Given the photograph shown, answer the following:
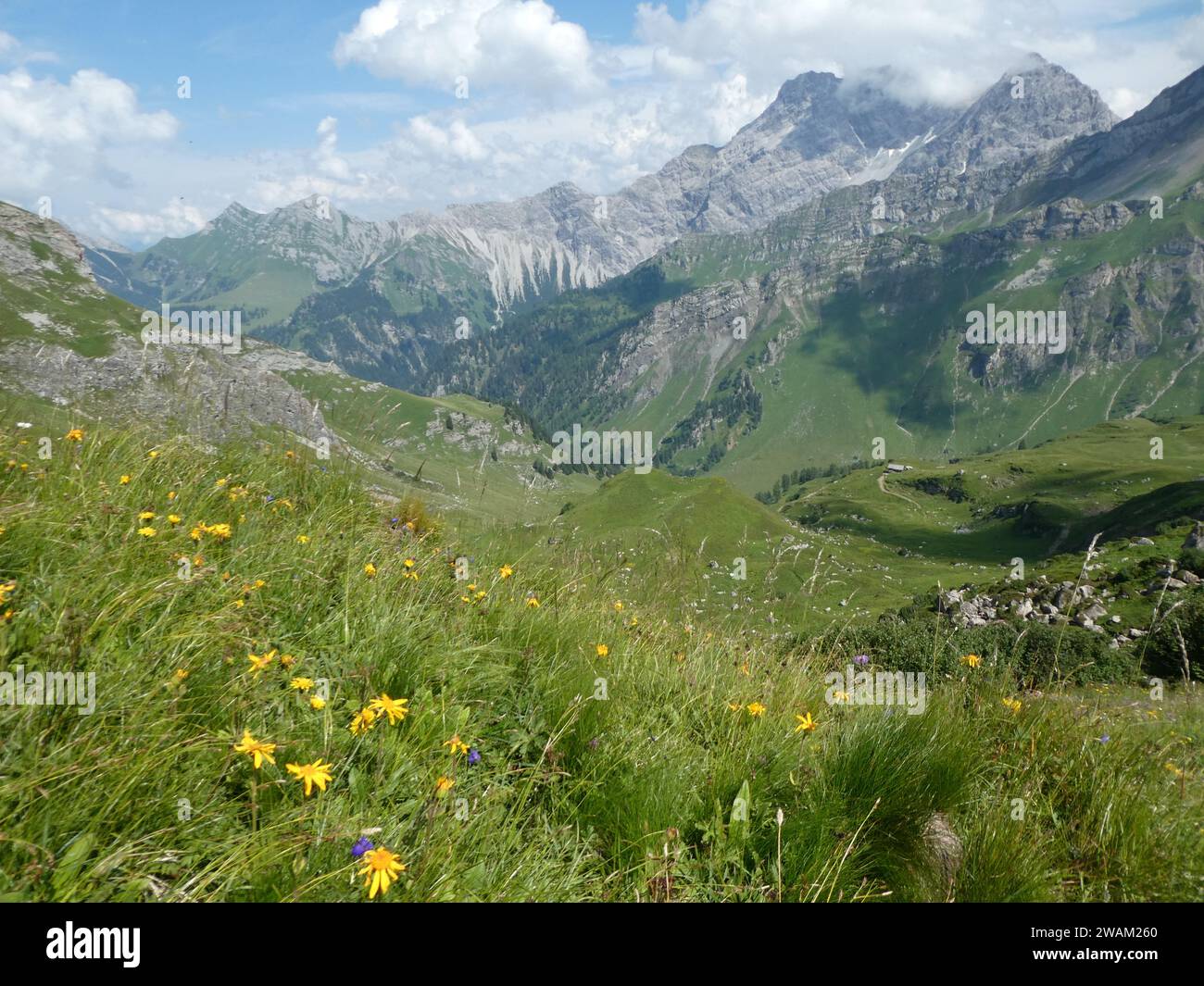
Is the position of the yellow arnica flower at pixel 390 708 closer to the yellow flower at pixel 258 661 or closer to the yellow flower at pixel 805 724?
the yellow flower at pixel 258 661

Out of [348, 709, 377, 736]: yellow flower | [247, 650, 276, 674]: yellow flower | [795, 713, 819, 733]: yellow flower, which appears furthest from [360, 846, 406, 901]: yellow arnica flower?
[795, 713, 819, 733]: yellow flower

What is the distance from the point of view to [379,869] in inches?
96.1

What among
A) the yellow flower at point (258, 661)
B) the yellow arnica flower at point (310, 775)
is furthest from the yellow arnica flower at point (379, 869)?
the yellow flower at point (258, 661)

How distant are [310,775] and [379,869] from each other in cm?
55

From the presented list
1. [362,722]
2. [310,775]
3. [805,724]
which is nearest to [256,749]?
[310,775]

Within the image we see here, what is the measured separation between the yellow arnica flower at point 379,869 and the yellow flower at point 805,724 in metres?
3.00

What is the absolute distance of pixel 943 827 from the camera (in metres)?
4.11

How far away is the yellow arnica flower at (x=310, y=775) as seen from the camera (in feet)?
9.01

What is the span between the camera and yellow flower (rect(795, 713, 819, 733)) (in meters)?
4.62

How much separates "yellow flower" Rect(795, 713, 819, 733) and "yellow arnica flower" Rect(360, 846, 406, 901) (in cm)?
300

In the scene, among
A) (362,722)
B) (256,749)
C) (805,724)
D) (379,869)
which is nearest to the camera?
(379,869)

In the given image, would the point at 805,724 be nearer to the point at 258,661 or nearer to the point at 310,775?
the point at 310,775
